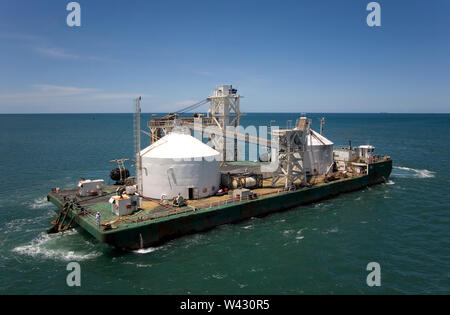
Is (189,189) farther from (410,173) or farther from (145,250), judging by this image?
(410,173)

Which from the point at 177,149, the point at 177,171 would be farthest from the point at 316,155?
the point at 177,171

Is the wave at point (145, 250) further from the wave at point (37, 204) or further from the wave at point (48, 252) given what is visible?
the wave at point (37, 204)

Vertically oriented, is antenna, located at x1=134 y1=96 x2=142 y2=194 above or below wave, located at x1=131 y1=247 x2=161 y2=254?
above

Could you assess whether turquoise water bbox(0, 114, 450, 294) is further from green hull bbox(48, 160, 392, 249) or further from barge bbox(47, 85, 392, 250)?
barge bbox(47, 85, 392, 250)

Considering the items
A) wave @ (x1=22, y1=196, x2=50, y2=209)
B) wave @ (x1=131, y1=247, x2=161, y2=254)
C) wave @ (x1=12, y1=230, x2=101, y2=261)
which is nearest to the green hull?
wave @ (x1=131, y1=247, x2=161, y2=254)

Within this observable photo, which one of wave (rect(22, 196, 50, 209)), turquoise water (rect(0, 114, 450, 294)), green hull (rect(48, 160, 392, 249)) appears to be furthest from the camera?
wave (rect(22, 196, 50, 209))
